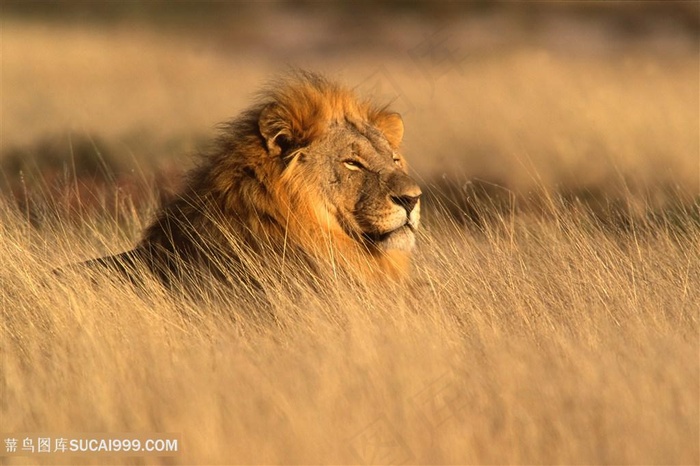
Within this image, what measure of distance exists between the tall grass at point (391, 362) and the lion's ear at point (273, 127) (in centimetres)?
80

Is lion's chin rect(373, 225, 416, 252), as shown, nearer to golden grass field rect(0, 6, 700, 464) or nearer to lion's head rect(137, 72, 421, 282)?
lion's head rect(137, 72, 421, 282)

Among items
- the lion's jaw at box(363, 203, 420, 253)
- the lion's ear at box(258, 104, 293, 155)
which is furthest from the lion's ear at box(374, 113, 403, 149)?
the lion's jaw at box(363, 203, 420, 253)

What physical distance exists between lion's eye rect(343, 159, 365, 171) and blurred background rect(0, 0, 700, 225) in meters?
1.03

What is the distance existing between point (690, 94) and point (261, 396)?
69.7 feet

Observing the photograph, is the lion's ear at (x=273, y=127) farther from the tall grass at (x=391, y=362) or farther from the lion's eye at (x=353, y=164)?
the tall grass at (x=391, y=362)

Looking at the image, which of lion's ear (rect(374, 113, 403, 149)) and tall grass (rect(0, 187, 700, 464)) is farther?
lion's ear (rect(374, 113, 403, 149))

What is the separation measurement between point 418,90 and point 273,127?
2216 cm

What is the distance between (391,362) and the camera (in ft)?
18.2

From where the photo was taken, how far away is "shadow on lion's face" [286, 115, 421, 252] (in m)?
6.83

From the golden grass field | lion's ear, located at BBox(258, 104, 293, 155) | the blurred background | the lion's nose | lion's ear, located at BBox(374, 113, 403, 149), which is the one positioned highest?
lion's ear, located at BBox(258, 104, 293, 155)

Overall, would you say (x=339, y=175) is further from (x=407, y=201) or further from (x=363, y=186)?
(x=407, y=201)

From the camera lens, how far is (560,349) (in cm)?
579

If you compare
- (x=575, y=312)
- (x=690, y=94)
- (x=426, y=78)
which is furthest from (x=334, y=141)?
(x=426, y=78)

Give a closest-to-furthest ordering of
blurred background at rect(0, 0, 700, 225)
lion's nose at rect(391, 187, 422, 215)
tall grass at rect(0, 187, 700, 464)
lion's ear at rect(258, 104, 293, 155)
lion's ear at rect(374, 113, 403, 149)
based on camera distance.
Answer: tall grass at rect(0, 187, 700, 464), lion's nose at rect(391, 187, 422, 215), lion's ear at rect(258, 104, 293, 155), lion's ear at rect(374, 113, 403, 149), blurred background at rect(0, 0, 700, 225)
